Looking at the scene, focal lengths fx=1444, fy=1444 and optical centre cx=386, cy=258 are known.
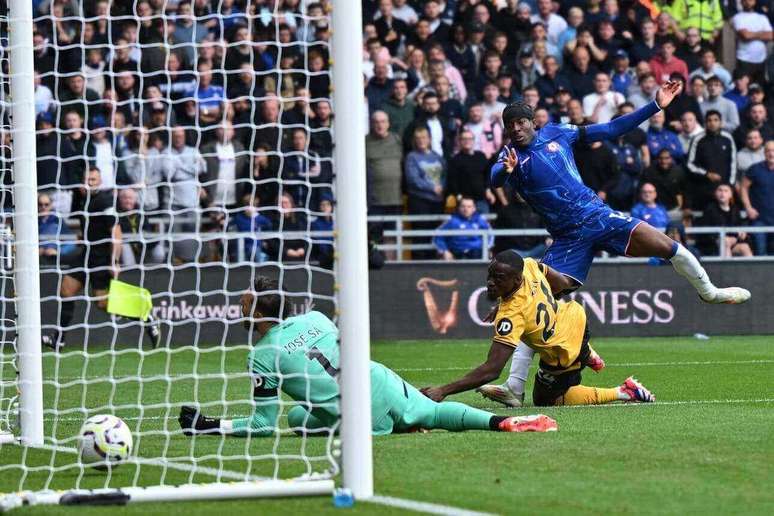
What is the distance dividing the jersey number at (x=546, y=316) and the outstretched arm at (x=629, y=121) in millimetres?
2016

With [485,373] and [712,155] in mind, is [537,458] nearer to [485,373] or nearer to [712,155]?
[485,373]

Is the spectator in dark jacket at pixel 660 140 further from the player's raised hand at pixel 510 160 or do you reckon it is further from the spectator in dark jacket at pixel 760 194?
the player's raised hand at pixel 510 160

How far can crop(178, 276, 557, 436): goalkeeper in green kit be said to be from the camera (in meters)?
8.22

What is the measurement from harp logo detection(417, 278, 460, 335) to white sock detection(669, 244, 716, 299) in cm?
690

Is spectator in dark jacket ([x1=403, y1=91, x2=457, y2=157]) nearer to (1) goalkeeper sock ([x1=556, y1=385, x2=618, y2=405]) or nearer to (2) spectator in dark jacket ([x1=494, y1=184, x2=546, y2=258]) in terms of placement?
(2) spectator in dark jacket ([x1=494, y1=184, x2=546, y2=258])

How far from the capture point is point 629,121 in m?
11.4

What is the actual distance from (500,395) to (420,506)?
4.43 metres

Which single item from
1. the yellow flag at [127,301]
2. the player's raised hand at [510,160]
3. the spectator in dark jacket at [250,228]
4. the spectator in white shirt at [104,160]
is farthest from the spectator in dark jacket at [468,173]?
the player's raised hand at [510,160]

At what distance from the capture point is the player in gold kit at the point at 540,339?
364 inches

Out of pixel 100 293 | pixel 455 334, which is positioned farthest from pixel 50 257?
pixel 455 334

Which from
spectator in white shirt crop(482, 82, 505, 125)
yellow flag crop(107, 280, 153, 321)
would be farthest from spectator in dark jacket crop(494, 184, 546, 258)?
yellow flag crop(107, 280, 153, 321)

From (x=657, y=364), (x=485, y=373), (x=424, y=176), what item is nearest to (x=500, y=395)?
(x=485, y=373)

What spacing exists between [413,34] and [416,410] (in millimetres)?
12445

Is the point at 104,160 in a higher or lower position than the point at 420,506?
higher
